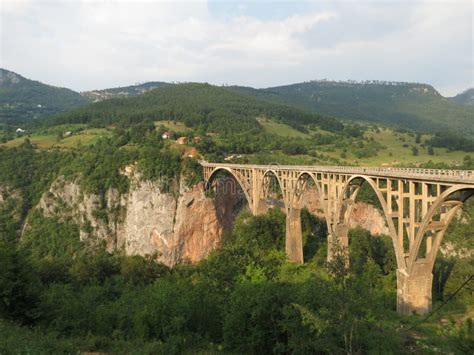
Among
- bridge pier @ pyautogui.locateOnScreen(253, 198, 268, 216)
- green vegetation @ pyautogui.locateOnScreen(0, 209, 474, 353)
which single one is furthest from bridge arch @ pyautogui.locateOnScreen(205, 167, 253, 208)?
green vegetation @ pyautogui.locateOnScreen(0, 209, 474, 353)

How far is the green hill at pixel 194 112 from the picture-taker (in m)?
103

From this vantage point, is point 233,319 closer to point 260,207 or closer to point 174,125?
point 260,207

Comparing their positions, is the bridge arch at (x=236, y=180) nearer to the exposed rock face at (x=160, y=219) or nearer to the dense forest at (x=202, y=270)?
the exposed rock face at (x=160, y=219)

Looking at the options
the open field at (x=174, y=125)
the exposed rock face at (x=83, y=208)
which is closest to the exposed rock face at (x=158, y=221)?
the exposed rock face at (x=83, y=208)

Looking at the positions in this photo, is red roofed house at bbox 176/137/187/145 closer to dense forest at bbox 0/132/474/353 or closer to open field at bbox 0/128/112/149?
open field at bbox 0/128/112/149

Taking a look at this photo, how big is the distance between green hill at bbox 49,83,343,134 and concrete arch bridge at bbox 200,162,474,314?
56.1m

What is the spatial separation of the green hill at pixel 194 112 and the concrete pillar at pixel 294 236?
5693cm

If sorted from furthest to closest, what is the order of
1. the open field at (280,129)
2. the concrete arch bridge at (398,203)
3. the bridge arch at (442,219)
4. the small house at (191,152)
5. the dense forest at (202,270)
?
the open field at (280,129) < the small house at (191,152) < the concrete arch bridge at (398,203) < the bridge arch at (442,219) < the dense forest at (202,270)

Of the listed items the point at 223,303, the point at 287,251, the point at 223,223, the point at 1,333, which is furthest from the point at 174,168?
the point at 1,333

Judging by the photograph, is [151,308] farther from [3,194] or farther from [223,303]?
[3,194]

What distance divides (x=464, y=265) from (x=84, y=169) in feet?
196

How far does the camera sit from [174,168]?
201 feet

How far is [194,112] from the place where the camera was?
11062cm

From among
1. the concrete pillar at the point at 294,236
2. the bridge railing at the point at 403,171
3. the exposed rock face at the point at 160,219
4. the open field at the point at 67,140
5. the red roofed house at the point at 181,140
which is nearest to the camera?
the bridge railing at the point at 403,171
